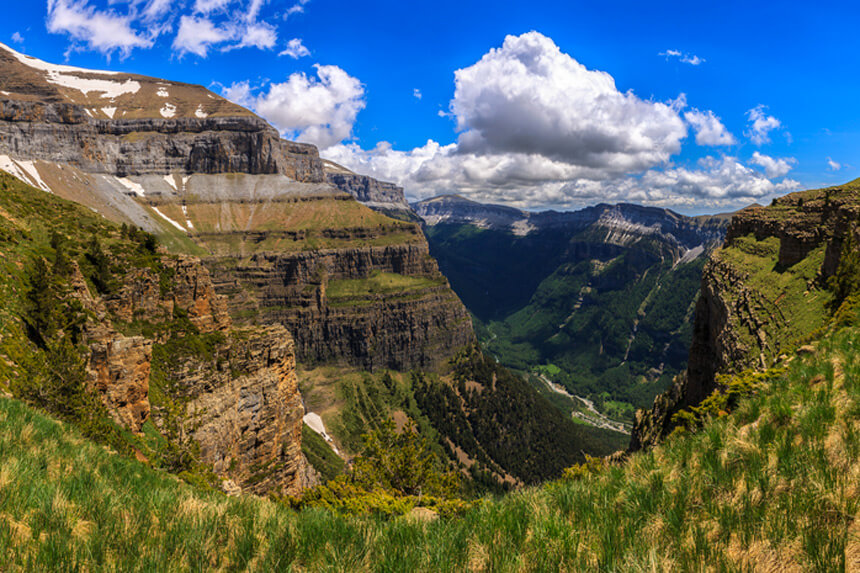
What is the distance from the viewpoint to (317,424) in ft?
431

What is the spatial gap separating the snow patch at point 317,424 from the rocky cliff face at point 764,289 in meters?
100

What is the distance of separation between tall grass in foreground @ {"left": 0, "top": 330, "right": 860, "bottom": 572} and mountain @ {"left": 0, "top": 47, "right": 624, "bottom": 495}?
1269cm

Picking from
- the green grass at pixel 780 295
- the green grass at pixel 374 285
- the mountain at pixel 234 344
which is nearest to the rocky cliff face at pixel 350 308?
the green grass at pixel 374 285

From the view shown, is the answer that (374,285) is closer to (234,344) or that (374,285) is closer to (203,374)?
(234,344)

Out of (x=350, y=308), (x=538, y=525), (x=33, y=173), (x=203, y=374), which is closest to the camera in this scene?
(x=538, y=525)

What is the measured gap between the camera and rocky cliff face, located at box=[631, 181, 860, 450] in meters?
26.5

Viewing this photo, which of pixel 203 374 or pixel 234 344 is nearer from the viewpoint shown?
pixel 203 374

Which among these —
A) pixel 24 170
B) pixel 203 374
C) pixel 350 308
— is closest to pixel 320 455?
pixel 203 374

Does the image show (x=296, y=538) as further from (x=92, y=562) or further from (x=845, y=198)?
(x=845, y=198)

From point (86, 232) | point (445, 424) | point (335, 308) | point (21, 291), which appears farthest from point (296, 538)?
point (335, 308)

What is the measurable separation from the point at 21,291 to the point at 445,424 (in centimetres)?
13817

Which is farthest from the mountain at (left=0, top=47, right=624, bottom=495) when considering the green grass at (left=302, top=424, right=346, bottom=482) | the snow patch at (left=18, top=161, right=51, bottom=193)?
the snow patch at (left=18, top=161, right=51, bottom=193)

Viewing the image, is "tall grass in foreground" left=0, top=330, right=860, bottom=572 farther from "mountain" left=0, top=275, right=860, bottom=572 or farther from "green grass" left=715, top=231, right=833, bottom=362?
"green grass" left=715, top=231, right=833, bottom=362

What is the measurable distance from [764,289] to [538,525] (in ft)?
126
